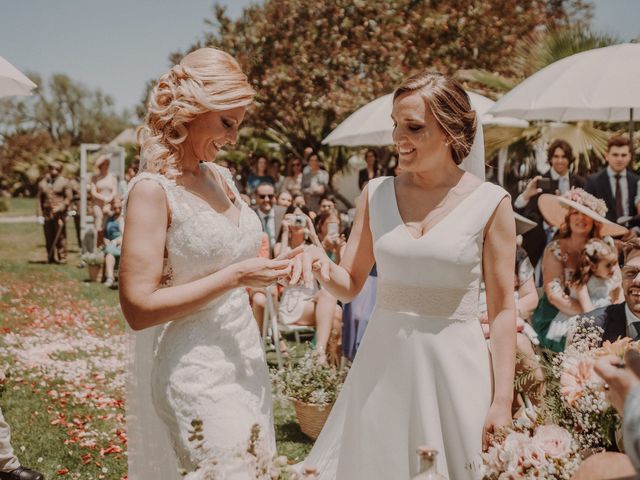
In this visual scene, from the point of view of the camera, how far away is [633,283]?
3.84m

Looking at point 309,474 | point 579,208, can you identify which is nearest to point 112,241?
point 579,208

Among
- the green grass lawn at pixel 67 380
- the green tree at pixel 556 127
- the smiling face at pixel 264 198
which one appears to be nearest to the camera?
the green grass lawn at pixel 67 380

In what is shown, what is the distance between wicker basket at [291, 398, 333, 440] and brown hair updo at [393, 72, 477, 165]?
2840mm

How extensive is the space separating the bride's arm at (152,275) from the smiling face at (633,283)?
234 cm

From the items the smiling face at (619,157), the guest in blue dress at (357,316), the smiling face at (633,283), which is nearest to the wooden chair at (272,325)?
the guest in blue dress at (357,316)

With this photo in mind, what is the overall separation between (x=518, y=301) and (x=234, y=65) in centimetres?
408

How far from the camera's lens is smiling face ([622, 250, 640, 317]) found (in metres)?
3.81

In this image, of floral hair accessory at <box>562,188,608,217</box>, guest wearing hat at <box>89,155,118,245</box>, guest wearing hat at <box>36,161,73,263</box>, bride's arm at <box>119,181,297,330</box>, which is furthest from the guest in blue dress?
guest wearing hat at <box>36,161,73,263</box>

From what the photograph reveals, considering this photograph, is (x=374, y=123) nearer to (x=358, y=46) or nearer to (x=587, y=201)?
(x=587, y=201)

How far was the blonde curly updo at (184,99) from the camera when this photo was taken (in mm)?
2379

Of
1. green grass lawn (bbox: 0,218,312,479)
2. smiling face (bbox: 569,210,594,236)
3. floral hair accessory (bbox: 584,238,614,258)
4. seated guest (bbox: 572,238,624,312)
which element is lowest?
green grass lawn (bbox: 0,218,312,479)

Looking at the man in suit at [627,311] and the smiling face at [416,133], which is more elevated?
the smiling face at [416,133]

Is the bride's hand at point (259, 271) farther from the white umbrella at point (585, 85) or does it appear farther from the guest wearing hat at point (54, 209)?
the guest wearing hat at point (54, 209)

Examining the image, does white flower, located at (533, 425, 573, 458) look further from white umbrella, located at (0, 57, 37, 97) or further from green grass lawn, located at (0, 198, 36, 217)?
green grass lawn, located at (0, 198, 36, 217)
